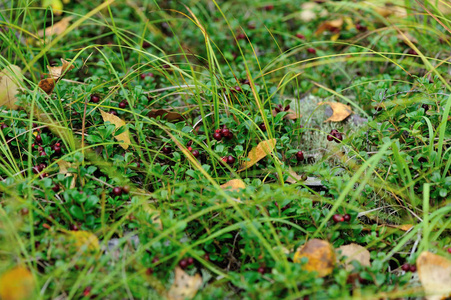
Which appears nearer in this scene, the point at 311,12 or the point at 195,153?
the point at 195,153

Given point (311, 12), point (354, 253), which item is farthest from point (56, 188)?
point (311, 12)

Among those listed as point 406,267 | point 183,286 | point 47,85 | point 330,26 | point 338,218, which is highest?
point 330,26

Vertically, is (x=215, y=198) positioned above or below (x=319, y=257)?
above

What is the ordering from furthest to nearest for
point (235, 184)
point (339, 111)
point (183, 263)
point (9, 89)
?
point (339, 111) → point (9, 89) → point (235, 184) → point (183, 263)

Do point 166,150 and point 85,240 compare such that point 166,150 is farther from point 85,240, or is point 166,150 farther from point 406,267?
point 406,267

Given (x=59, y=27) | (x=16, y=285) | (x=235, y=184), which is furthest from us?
(x=59, y=27)

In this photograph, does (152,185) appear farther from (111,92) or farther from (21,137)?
(21,137)

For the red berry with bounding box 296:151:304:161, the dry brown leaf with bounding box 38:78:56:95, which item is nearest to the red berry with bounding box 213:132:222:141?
the red berry with bounding box 296:151:304:161

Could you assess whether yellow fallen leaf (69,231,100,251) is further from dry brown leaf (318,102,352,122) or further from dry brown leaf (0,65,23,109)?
dry brown leaf (318,102,352,122)
